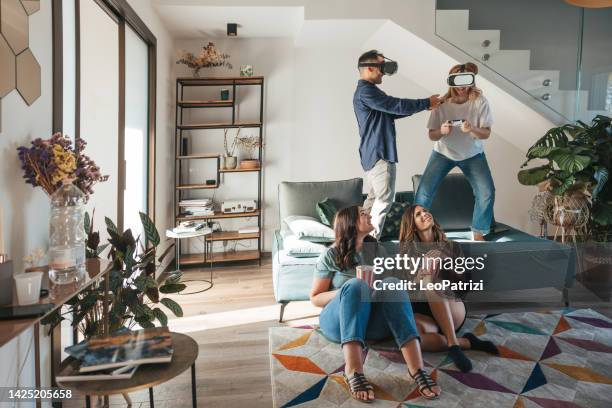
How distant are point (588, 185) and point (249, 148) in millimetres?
3117

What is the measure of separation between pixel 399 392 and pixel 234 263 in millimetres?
2890

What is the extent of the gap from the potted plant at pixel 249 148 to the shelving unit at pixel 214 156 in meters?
0.05

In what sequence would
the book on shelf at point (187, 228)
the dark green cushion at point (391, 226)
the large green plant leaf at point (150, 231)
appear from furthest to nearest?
the book on shelf at point (187, 228)
the dark green cushion at point (391, 226)
the large green plant leaf at point (150, 231)

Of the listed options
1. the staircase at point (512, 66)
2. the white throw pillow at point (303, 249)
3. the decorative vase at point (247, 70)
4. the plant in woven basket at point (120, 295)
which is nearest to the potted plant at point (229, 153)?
the decorative vase at point (247, 70)

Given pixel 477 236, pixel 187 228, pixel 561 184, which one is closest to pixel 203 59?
pixel 187 228

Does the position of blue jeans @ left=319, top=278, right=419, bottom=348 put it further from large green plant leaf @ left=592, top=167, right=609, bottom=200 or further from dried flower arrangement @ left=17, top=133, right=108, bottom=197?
large green plant leaf @ left=592, top=167, right=609, bottom=200

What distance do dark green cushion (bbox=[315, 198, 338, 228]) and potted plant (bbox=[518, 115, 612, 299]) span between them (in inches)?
64.9

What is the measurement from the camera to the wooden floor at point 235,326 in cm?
218

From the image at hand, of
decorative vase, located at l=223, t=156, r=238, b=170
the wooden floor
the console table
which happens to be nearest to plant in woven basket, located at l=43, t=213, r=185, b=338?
the console table

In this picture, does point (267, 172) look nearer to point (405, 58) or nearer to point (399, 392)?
point (405, 58)

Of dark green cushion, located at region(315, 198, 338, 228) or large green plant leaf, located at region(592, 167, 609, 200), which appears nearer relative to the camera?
large green plant leaf, located at region(592, 167, 609, 200)

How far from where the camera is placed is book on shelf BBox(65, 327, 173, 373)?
141cm

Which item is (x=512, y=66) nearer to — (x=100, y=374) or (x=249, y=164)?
(x=249, y=164)

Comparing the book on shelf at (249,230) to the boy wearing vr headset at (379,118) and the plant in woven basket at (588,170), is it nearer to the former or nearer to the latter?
the boy wearing vr headset at (379,118)
